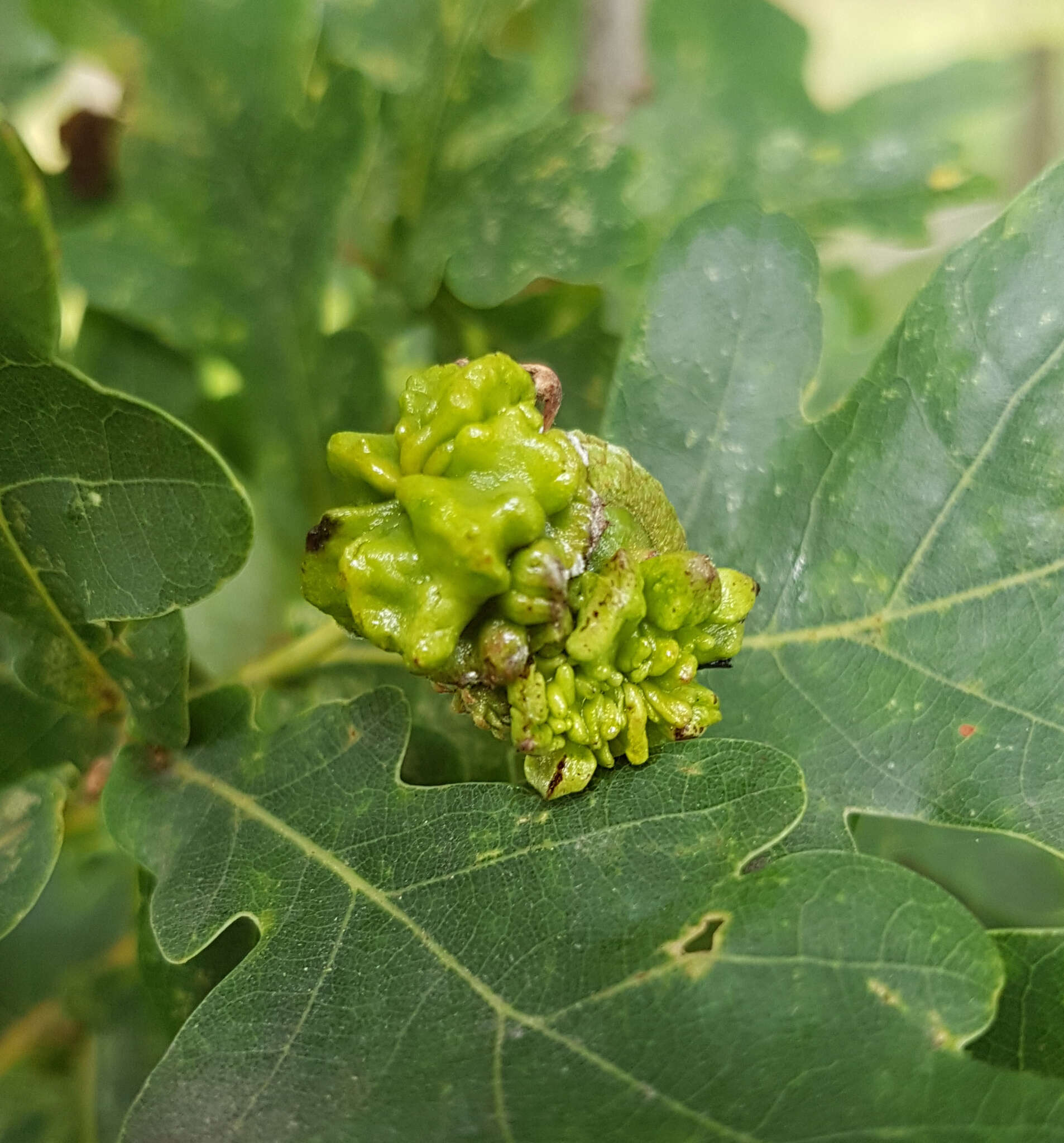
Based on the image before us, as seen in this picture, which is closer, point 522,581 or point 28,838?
point 522,581

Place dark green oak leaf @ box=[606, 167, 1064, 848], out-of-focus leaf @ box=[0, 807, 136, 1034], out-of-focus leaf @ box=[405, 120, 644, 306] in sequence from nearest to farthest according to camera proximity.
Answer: dark green oak leaf @ box=[606, 167, 1064, 848]
out-of-focus leaf @ box=[405, 120, 644, 306]
out-of-focus leaf @ box=[0, 807, 136, 1034]

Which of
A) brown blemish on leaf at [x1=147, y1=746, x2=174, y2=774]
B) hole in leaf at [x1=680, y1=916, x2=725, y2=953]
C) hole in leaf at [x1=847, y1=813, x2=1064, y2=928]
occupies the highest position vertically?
hole in leaf at [x1=680, y1=916, x2=725, y2=953]

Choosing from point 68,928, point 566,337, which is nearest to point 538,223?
point 566,337

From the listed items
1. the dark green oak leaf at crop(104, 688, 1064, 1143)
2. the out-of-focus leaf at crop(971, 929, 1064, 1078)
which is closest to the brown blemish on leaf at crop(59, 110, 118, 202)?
the dark green oak leaf at crop(104, 688, 1064, 1143)

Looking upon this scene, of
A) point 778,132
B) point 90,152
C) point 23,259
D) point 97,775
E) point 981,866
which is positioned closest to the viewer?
point 23,259

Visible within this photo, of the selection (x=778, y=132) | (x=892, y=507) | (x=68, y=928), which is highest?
(x=778, y=132)

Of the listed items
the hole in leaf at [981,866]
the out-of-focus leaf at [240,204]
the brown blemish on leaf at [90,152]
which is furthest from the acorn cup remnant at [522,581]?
the brown blemish on leaf at [90,152]

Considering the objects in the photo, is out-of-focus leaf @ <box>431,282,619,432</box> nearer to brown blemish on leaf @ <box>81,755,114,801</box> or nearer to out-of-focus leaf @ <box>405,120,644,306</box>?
out-of-focus leaf @ <box>405,120,644,306</box>

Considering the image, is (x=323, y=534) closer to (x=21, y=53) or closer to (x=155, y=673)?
(x=155, y=673)
